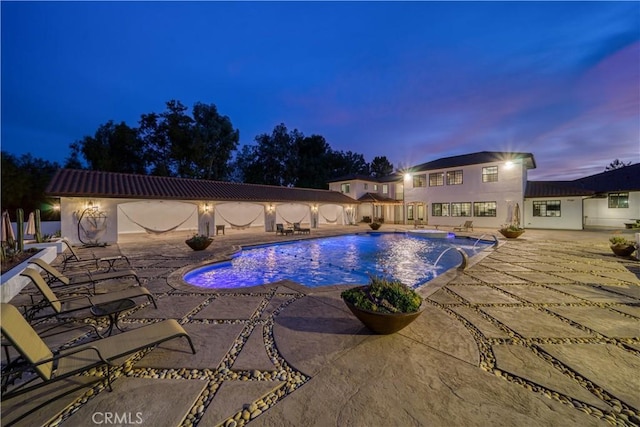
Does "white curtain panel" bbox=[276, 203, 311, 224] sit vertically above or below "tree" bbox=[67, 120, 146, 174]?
below

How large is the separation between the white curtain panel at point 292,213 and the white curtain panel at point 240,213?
1815 mm

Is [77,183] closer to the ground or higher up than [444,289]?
higher up

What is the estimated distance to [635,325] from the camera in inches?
148

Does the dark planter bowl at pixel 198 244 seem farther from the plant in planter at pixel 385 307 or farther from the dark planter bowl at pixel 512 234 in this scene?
the dark planter bowl at pixel 512 234

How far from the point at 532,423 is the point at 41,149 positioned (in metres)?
141

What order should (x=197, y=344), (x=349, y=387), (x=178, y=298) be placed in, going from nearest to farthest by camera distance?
1. (x=349, y=387)
2. (x=197, y=344)
3. (x=178, y=298)

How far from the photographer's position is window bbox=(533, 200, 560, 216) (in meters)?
19.4

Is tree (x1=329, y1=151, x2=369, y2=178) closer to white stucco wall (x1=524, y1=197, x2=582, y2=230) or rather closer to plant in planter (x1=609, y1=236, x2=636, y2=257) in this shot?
white stucco wall (x1=524, y1=197, x2=582, y2=230)

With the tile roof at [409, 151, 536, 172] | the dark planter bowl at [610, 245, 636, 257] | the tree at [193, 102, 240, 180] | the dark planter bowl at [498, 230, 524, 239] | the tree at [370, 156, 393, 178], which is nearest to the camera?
the dark planter bowl at [610, 245, 636, 257]

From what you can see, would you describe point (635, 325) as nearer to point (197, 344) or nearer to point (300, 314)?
point (300, 314)

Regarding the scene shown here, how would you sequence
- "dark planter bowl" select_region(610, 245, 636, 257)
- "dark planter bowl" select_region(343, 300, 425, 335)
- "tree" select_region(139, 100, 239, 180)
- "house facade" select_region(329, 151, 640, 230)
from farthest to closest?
1. "tree" select_region(139, 100, 239, 180)
2. "house facade" select_region(329, 151, 640, 230)
3. "dark planter bowl" select_region(610, 245, 636, 257)
4. "dark planter bowl" select_region(343, 300, 425, 335)

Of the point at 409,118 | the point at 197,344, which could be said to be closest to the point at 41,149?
the point at 409,118

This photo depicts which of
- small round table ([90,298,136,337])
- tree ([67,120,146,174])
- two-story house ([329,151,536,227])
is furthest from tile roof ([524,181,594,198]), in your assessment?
tree ([67,120,146,174])

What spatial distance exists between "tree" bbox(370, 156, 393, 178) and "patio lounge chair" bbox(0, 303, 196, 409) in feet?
159
